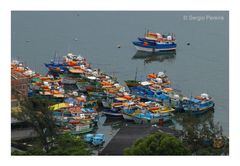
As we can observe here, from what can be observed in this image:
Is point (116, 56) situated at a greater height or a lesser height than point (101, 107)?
greater

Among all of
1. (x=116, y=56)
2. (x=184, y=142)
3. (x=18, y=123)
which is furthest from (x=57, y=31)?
(x=184, y=142)

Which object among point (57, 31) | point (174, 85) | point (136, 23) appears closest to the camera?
point (174, 85)

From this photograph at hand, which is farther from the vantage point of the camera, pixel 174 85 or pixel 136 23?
pixel 136 23

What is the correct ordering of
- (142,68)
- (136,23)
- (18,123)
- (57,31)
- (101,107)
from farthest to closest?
(136,23), (57,31), (142,68), (101,107), (18,123)

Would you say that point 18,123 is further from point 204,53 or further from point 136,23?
point 136,23

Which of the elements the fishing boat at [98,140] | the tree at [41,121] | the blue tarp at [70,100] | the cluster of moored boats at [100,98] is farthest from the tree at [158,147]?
the blue tarp at [70,100]

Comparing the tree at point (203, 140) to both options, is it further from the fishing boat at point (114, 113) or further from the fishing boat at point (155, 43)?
the fishing boat at point (155, 43)
